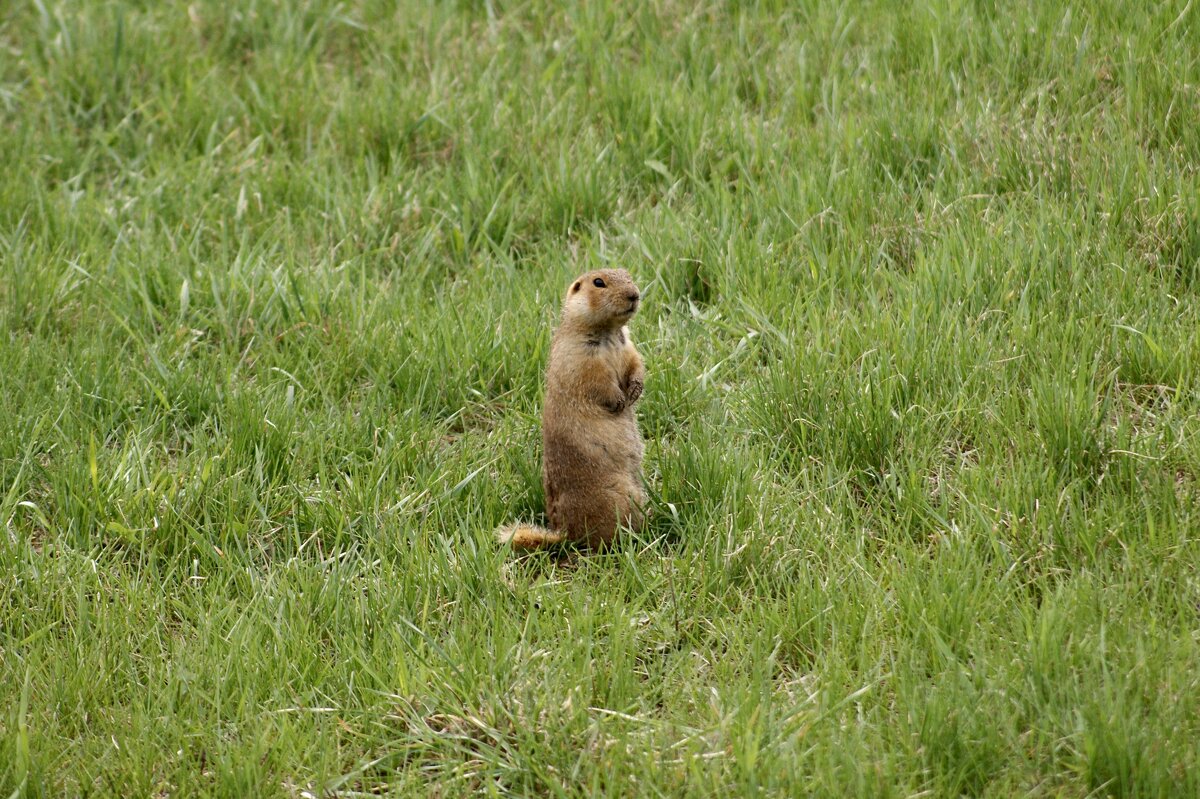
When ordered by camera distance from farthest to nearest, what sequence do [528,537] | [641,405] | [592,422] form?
[641,405]
[592,422]
[528,537]

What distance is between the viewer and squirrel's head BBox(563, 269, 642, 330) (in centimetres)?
438

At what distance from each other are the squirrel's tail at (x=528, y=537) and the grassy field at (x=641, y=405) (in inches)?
2.3

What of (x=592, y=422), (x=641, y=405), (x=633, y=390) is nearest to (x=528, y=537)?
(x=592, y=422)

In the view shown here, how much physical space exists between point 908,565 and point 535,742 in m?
1.19

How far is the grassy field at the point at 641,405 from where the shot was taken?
11.2 feet

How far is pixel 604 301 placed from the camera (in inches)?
172

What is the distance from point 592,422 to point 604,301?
422 millimetres

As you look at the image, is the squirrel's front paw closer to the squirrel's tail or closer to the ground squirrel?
the ground squirrel

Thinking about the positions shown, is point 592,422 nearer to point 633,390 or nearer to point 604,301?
point 633,390

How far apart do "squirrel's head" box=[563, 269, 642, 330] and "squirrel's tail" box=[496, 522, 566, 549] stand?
2.40 feet

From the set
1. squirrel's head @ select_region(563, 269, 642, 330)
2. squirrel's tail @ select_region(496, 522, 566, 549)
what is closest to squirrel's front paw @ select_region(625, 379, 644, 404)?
squirrel's head @ select_region(563, 269, 642, 330)

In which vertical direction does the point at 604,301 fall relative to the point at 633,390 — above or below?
above

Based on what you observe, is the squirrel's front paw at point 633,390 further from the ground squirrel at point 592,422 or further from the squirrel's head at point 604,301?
the squirrel's head at point 604,301

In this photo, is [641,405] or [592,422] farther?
[641,405]
